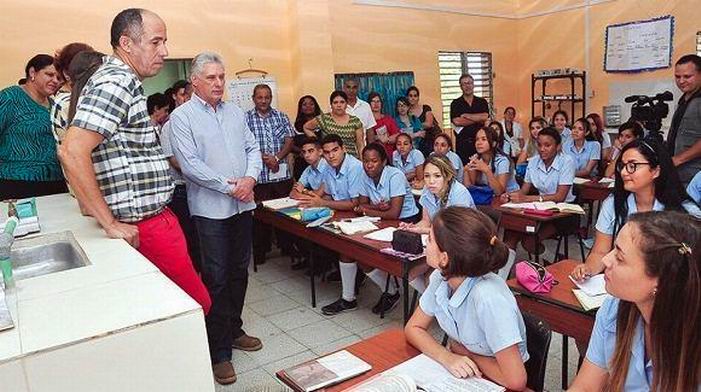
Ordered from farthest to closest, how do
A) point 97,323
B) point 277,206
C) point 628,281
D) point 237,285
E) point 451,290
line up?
point 277,206, point 237,285, point 451,290, point 628,281, point 97,323

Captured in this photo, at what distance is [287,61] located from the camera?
20.0ft

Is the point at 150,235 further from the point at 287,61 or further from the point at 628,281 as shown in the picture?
the point at 287,61

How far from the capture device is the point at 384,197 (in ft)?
12.2

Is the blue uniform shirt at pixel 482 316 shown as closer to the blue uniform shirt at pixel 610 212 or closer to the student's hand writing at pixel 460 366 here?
the student's hand writing at pixel 460 366

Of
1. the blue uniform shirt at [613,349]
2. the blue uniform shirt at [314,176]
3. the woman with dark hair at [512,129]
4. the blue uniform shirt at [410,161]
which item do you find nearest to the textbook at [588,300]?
the blue uniform shirt at [613,349]

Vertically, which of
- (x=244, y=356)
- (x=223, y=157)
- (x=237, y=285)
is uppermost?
(x=223, y=157)

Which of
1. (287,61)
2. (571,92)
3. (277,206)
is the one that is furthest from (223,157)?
(571,92)

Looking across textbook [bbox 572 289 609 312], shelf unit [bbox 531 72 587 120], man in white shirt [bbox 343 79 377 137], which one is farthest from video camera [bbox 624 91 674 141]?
textbook [bbox 572 289 609 312]

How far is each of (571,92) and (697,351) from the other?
7.50 meters

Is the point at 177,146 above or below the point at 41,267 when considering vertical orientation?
above

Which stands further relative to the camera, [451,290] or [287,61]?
[287,61]

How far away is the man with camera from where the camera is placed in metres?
3.51

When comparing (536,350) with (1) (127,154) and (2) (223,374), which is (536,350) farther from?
(2) (223,374)

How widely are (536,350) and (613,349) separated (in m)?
0.25
